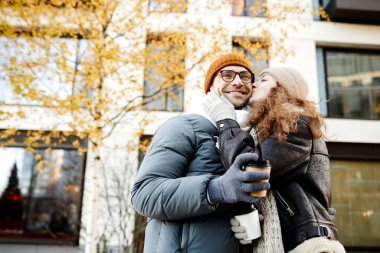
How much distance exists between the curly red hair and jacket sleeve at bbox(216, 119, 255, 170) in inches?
6.5

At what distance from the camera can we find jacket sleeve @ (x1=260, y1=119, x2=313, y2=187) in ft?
5.32

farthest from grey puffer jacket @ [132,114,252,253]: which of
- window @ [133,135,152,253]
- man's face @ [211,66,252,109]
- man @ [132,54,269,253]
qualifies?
window @ [133,135,152,253]

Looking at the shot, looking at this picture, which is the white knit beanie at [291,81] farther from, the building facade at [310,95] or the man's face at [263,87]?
the building facade at [310,95]

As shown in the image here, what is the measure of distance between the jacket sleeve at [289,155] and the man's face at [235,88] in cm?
47

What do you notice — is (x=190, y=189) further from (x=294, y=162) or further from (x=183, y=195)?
(x=294, y=162)

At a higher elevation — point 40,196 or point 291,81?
point 291,81

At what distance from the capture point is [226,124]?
171 cm

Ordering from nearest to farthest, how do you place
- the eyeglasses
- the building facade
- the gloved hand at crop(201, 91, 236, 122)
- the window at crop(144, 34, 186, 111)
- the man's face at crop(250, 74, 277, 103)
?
the gloved hand at crop(201, 91, 236, 122) < the man's face at crop(250, 74, 277, 103) < the eyeglasses < the window at crop(144, 34, 186, 111) < the building facade

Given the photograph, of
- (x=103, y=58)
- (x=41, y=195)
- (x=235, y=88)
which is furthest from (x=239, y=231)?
(x=41, y=195)

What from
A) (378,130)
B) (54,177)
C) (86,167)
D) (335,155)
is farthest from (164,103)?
(378,130)

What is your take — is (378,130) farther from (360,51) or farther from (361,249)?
(361,249)

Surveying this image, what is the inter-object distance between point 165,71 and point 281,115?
19.3 ft

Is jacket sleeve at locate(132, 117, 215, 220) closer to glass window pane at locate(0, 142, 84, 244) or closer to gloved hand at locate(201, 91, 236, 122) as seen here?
gloved hand at locate(201, 91, 236, 122)

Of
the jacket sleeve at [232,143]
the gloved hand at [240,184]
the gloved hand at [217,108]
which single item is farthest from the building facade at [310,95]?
the gloved hand at [240,184]
